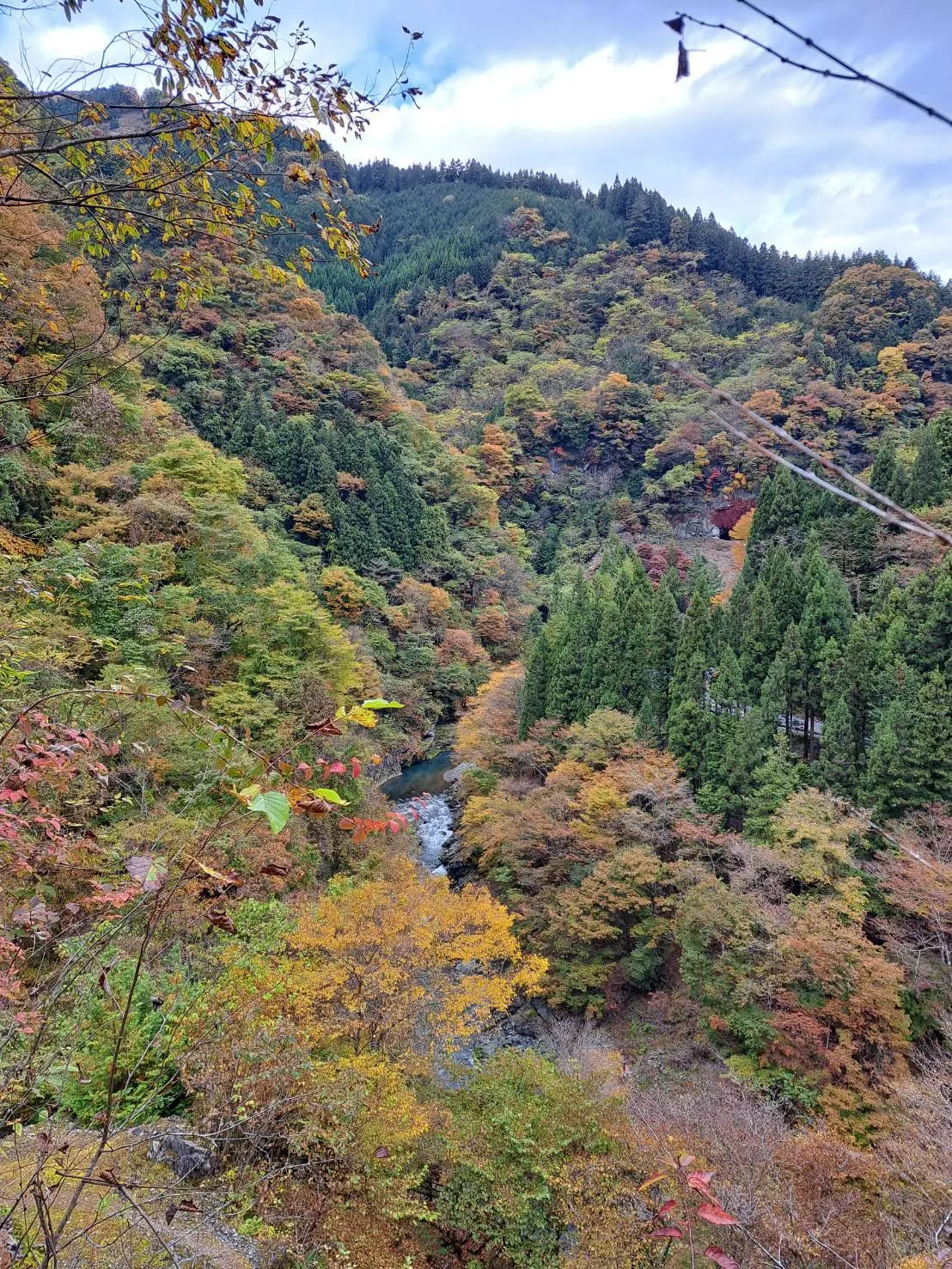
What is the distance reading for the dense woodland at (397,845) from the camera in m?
3.90

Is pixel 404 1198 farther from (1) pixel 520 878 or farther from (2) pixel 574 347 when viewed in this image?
(2) pixel 574 347

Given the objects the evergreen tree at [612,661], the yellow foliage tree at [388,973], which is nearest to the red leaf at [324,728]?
the yellow foliage tree at [388,973]

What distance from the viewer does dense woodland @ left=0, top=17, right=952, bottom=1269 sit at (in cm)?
390

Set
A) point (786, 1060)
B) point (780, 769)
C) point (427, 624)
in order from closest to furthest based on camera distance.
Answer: point (786, 1060) → point (780, 769) → point (427, 624)

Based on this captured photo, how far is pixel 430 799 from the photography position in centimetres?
2680

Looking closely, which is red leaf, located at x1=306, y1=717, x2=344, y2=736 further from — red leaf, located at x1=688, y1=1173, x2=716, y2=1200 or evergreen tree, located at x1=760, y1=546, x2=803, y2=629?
evergreen tree, located at x1=760, y1=546, x2=803, y2=629

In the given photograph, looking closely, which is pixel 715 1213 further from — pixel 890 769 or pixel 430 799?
pixel 430 799

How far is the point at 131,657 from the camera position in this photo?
1393 centimetres

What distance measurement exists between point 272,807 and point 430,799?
85.2ft

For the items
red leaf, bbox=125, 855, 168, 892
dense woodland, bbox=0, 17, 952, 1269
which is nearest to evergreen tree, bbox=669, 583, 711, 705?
dense woodland, bbox=0, 17, 952, 1269

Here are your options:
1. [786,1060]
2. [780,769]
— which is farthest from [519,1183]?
[780,769]

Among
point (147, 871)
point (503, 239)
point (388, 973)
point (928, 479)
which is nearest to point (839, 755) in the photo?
point (388, 973)

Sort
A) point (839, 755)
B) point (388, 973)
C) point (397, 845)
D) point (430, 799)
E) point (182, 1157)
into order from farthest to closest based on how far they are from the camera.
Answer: point (430, 799) < point (397, 845) < point (839, 755) < point (388, 973) < point (182, 1157)

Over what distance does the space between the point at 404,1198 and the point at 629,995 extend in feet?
34.4
